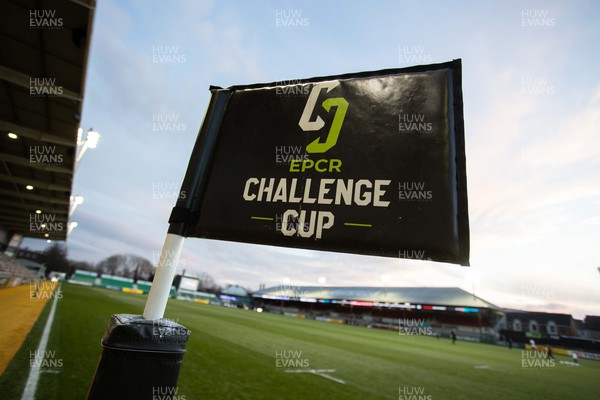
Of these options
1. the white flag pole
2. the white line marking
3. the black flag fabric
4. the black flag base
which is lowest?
the white line marking

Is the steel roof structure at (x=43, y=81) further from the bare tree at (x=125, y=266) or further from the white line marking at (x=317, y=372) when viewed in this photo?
the bare tree at (x=125, y=266)

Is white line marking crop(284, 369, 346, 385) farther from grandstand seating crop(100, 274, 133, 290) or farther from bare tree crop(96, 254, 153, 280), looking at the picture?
bare tree crop(96, 254, 153, 280)

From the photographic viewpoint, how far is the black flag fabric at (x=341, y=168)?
135cm

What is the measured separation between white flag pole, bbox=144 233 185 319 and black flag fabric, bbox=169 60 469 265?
0.07 meters

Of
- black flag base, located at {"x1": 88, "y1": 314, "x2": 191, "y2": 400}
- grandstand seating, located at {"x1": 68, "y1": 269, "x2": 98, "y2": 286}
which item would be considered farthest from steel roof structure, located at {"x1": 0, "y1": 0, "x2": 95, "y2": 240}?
grandstand seating, located at {"x1": 68, "y1": 269, "x2": 98, "y2": 286}

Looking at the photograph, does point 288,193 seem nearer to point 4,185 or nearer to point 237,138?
point 237,138

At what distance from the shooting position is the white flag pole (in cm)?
143

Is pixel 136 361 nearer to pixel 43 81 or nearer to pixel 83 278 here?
pixel 43 81

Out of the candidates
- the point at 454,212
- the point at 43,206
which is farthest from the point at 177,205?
the point at 43,206

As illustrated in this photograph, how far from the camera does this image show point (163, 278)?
1471 millimetres

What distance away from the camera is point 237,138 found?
190 cm

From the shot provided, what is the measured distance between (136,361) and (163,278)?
0.38 metres

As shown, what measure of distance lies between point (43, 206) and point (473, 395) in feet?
84.3

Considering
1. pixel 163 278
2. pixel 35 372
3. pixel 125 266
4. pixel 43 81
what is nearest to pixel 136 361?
pixel 163 278
